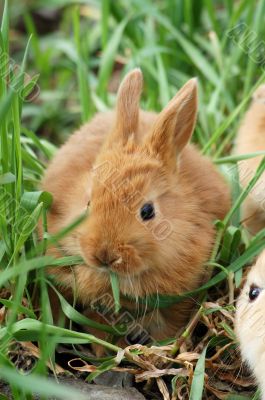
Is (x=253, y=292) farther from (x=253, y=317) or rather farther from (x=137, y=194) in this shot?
(x=137, y=194)

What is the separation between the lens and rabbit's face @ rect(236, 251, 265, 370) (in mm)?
3855

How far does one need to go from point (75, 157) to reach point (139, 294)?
1.02 metres

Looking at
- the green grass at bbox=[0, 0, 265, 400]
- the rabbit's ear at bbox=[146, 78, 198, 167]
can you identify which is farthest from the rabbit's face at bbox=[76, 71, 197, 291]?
the green grass at bbox=[0, 0, 265, 400]

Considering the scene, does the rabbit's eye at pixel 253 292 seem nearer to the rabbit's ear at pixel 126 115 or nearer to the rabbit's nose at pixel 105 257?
the rabbit's nose at pixel 105 257

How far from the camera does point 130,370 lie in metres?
4.11

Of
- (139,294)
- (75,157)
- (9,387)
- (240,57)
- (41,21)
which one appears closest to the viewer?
(9,387)

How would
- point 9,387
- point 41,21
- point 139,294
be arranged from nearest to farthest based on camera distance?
point 9,387
point 139,294
point 41,21

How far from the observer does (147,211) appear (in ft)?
13.7

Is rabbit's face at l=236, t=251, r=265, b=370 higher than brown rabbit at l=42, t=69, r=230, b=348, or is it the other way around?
brown rabbit at l=42, t=69, r=230, b=348

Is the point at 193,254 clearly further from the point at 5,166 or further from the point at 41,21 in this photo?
the point at 41,21

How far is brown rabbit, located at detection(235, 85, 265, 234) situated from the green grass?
0.15 m

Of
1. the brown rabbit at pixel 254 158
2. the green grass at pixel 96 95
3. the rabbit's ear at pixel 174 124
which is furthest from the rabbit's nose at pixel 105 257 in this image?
the brown rabbit at pixel 254 158

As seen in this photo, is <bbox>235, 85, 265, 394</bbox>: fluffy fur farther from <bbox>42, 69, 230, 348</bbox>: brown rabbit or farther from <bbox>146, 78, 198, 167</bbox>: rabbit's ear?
<bbox>146, 78, 198, 167</bbox>: rabbit's ear

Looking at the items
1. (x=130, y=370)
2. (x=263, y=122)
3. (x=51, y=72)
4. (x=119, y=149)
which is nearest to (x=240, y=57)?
(x=263, y=122)
